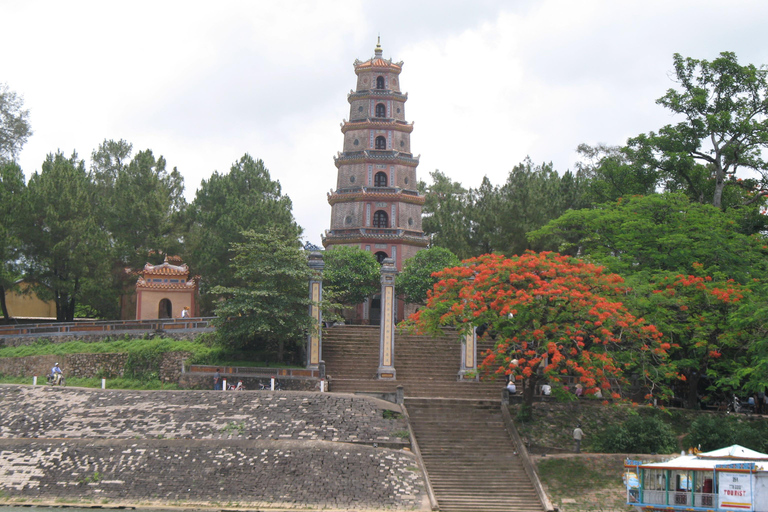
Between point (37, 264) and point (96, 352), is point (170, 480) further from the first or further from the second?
point (37, 264)

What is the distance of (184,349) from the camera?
33844 mm

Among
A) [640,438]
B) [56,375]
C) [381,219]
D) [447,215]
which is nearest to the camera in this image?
[640,438]

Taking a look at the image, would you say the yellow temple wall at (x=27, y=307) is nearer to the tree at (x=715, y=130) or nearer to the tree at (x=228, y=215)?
the tree at (x=228, y=215)

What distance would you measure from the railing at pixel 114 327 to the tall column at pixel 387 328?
312 inches

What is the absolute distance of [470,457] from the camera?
1069 inches

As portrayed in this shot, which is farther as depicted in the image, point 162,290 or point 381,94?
point 381,94

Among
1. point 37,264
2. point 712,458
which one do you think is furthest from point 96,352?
point 712,458

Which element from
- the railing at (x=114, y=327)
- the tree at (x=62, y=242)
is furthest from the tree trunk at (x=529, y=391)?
the tree at (x=62, y=242)

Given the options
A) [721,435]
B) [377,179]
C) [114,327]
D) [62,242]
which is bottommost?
[721,435]

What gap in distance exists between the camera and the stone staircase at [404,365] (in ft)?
106

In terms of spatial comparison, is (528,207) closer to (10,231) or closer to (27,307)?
(10,231)

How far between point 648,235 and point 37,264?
26.4 meters

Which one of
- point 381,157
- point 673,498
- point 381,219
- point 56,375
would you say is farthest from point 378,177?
point 673,498

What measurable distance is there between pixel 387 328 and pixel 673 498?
14.4 meters
